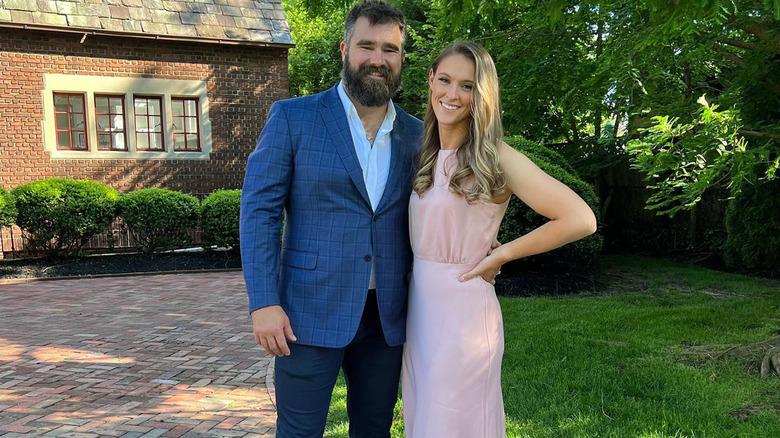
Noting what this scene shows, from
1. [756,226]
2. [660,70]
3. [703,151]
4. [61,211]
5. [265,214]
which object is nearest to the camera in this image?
[265,214]

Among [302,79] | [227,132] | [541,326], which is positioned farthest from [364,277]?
[302,79]

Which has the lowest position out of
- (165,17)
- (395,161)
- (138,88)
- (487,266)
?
(487,266)

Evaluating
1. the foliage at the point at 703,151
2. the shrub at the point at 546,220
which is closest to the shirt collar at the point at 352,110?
the foliage at the point at 703,151

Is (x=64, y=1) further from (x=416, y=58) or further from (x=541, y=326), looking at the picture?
(x=541, y=326)

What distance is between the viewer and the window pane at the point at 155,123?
14.0 metres

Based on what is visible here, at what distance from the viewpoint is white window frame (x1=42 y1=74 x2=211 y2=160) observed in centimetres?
1292

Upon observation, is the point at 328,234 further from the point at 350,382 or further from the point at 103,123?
the point at 103,123

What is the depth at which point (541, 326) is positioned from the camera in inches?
244

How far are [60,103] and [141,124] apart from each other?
1665 millimetres

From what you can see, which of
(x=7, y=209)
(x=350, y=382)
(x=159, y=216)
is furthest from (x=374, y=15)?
(x=7, y=209)

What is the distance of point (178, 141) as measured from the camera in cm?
1426

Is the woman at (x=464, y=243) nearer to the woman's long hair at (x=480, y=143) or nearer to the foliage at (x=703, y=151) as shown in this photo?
the woman's long hair at (x=480, y=143)

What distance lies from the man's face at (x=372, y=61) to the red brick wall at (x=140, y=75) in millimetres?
12117

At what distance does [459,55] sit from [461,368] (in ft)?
3.91
